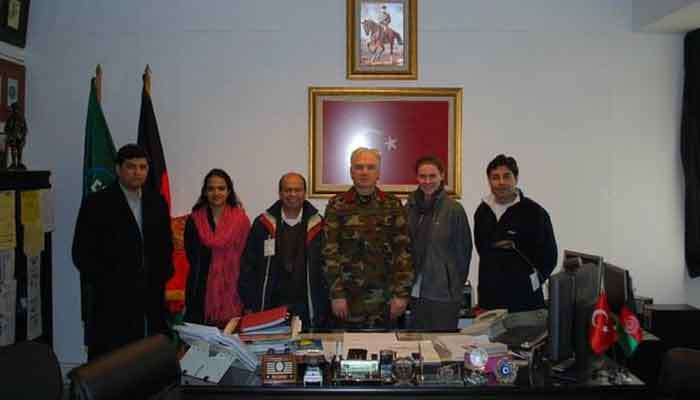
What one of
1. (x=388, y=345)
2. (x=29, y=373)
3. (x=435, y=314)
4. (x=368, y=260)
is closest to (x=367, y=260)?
(x=368, y=260)

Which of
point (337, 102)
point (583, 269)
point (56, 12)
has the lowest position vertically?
point (583, 269)

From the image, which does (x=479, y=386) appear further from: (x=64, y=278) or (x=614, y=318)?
(x=64, y=278)

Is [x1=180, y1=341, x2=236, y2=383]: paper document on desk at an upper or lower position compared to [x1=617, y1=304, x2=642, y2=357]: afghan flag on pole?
lower

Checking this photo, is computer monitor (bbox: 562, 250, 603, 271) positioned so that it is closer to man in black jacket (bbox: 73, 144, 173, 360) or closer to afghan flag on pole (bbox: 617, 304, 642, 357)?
afghan flag on pole (bbox: 617, 304, 642, 357)

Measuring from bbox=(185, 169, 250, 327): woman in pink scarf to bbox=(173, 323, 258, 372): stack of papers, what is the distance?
112 centimetres

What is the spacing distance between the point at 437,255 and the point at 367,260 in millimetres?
366

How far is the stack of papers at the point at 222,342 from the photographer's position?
6.49 feet

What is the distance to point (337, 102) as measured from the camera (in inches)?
158

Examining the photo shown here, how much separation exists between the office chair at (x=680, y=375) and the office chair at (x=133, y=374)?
1.32 meters

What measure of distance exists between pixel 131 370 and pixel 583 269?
1.49 metres

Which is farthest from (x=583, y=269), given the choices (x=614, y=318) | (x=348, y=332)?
(x=348, y=332)

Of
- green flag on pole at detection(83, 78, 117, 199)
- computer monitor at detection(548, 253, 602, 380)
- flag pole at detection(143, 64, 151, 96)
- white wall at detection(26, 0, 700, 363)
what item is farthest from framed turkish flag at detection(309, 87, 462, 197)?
computer monitor at detection(548, 253, 602, 380)

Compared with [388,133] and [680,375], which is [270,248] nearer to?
[388,133]

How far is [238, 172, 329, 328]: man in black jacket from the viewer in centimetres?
303
